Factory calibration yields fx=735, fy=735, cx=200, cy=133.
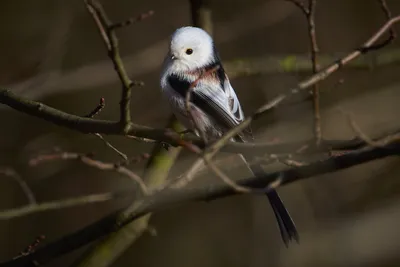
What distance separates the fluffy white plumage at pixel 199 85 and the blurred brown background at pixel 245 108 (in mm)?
849

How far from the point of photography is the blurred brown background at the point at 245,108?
15.8 ft

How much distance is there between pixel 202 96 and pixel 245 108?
7.53ft

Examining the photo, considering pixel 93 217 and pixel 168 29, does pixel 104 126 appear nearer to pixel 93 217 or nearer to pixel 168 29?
pixel 93 217

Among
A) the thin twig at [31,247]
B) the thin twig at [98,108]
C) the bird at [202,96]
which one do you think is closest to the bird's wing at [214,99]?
the bird at [202,96]

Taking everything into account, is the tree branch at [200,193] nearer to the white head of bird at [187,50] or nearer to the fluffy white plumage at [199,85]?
the fluffy white plumage at [199,85]

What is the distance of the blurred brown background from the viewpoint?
189 inches

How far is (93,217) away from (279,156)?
12.8 ft

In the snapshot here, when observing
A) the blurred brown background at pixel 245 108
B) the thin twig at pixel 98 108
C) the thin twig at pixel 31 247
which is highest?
the thin twig at pixel 98 108

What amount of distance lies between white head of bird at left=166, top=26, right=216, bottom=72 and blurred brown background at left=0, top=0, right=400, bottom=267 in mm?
836

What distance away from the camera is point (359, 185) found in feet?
17.5

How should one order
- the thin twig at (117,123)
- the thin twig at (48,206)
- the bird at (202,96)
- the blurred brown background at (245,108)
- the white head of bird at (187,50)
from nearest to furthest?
the thin twig at (117,123), the thin twig at (48,206), the bird at (202,96), the white head of bird at (187,50), the blurred brown background at (245,108)

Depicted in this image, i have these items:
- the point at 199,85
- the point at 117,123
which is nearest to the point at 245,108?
the point at 199,85

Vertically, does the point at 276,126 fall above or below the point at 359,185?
above

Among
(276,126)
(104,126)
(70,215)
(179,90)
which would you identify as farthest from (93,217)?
(104,126)
